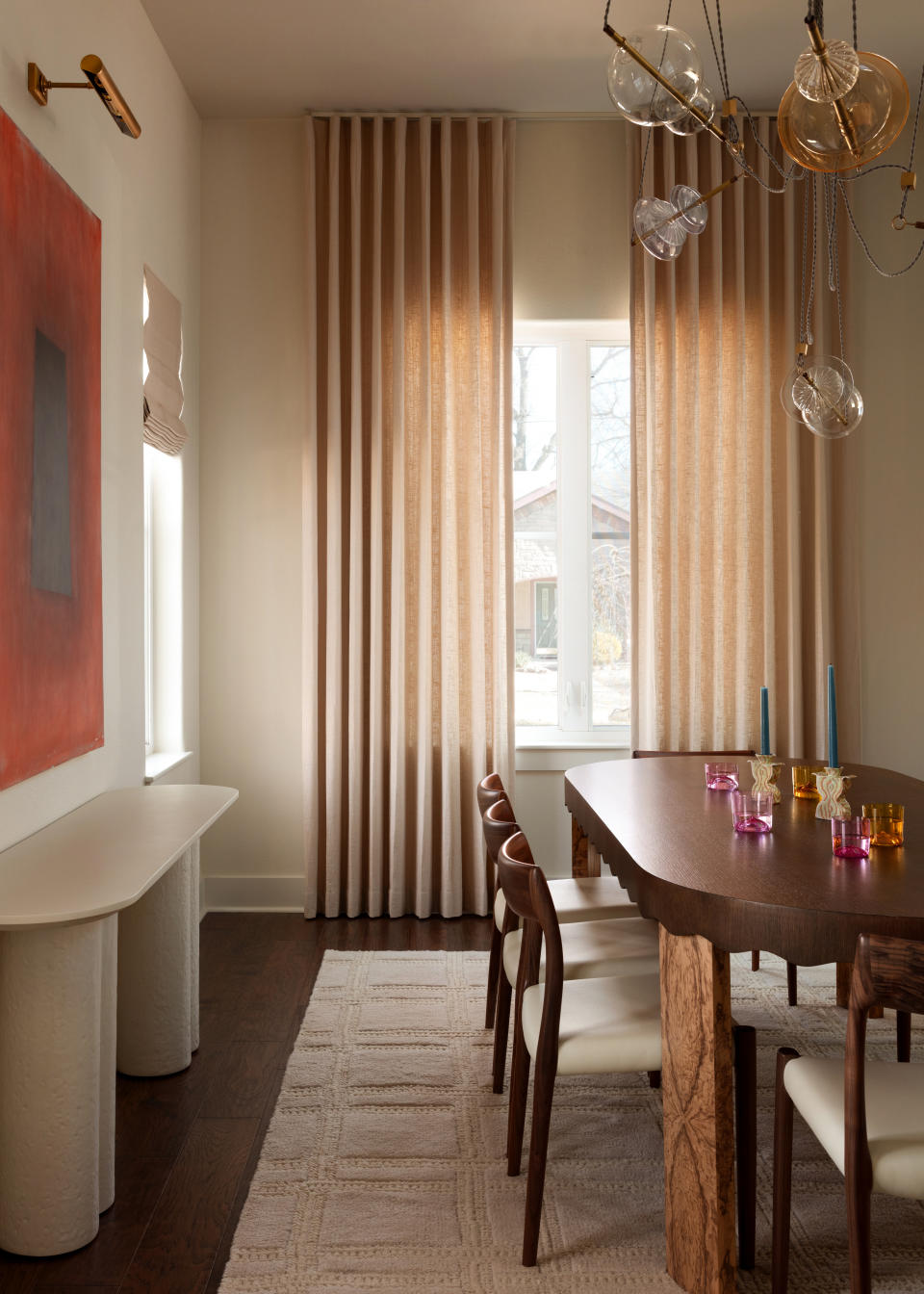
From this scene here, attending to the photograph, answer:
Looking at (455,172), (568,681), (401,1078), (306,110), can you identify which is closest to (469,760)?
(568,681)

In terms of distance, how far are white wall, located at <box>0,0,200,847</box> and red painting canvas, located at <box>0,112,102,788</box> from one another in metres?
0.09

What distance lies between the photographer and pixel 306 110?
4.13 metres

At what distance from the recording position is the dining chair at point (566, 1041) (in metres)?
1.88

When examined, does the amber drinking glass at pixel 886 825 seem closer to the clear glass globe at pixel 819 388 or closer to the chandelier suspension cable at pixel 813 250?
the clear glass globe at pixel 819 388

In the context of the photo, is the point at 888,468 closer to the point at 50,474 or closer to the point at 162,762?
the point at 162,762

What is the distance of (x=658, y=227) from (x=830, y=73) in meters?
0.86

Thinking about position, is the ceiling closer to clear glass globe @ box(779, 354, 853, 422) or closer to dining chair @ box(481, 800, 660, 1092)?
clear glass globe @ box(779, 354, 853, 422)

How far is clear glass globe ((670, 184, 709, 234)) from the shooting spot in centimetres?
252

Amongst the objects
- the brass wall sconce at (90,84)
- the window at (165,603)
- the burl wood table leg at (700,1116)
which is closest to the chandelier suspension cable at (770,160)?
the brass wall sconce at (90,84)

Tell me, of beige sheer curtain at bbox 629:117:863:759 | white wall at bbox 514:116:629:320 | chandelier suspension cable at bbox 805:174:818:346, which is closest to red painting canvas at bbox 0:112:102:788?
white wall at bbox 514:116:629:320

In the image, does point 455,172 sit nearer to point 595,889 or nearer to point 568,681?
point 568,681

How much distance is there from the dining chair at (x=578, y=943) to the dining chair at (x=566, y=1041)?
0.74 feet

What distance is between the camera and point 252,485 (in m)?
4.22

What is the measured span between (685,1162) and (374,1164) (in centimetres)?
77
